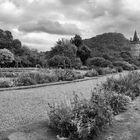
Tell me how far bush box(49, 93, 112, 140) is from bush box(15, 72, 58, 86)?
6.84m

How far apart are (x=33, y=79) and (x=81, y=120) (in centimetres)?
767

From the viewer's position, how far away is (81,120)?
297cm

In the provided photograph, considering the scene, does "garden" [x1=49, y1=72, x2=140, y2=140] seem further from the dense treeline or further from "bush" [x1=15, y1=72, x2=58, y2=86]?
the dense treeline

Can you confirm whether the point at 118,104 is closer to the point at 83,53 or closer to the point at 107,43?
the point at 83,53

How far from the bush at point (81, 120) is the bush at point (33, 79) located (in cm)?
684

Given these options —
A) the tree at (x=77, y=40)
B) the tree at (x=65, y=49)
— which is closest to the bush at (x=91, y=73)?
the tree at (x=65, y=49)

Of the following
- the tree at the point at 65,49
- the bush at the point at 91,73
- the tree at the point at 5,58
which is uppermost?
the tree at the point at 65,49

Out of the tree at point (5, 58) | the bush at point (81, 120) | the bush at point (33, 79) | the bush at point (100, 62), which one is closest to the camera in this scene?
the bush at point (81, 120)

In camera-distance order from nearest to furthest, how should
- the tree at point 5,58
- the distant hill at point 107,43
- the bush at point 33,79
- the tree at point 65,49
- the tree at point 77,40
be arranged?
1. the bush at point 33,79
2. the tree at point 5,58
3. the tree at point 65,49
4. the tree at point 77,40
5. the distant hill at point 107,43

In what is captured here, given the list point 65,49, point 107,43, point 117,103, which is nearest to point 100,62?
point 65,49

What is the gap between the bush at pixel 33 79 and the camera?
980cm

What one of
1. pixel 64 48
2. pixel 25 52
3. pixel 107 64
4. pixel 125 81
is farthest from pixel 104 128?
pixel 25 52

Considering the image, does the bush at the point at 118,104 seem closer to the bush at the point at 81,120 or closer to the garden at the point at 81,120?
the garden at the point at 81,120

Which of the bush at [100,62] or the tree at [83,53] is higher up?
the tree at [83,53]
